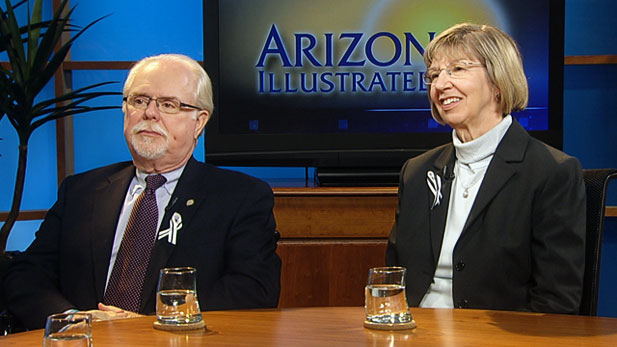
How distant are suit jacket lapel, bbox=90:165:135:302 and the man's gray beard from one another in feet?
0.38

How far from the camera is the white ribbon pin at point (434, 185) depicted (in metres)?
2.26

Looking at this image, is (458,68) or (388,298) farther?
(458,68)

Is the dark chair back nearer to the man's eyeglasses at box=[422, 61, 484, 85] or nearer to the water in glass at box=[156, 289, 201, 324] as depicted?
the man's eyeglasses at box=[422, 61, 484, 85]

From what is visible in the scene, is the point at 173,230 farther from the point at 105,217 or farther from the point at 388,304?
the point at 388,304

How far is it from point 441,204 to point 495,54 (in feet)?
1.44

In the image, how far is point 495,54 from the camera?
2242mm

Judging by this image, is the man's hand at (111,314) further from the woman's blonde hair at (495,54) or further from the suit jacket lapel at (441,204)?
the woman's blonde hair at (495,54)

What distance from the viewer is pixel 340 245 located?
11.0ft

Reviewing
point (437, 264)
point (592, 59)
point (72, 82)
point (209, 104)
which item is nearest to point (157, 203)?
point (209, 104)

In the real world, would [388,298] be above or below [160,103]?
below

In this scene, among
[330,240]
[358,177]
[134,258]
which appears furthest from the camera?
[358,177]

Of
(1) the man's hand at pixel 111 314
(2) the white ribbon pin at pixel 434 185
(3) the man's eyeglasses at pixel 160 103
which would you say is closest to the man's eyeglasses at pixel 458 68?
(2) the white ribbon pin at pixel 434 185

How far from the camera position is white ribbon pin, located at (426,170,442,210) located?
226cm

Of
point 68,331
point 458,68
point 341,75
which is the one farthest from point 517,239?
point 341,75
